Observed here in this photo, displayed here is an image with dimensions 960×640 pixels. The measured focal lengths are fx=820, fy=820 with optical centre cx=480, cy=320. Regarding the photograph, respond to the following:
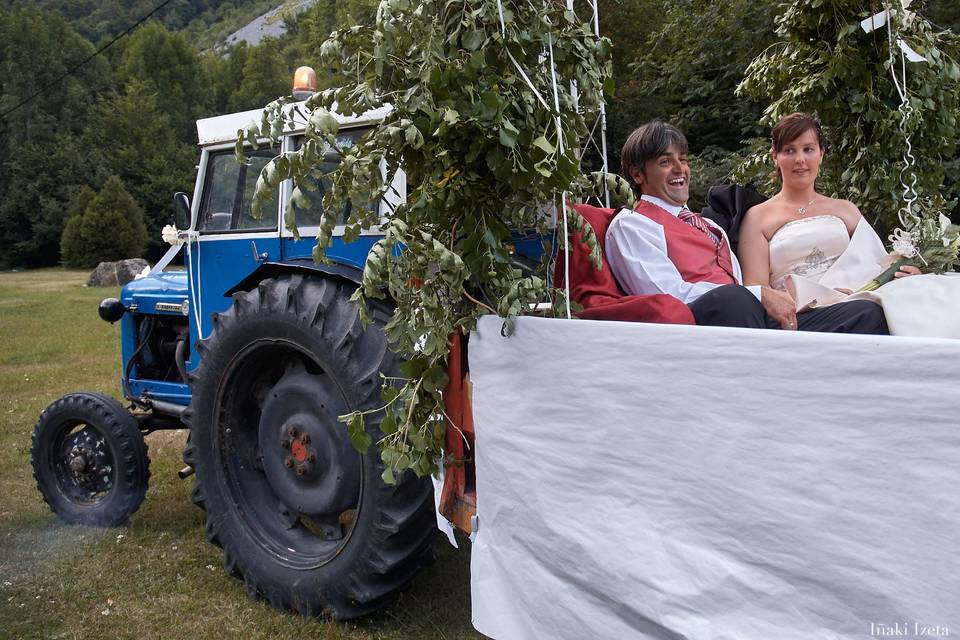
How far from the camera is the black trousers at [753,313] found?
2.37m

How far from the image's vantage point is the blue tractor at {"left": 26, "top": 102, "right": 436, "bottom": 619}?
2947mm

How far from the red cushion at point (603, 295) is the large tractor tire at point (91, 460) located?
2628 millimetres

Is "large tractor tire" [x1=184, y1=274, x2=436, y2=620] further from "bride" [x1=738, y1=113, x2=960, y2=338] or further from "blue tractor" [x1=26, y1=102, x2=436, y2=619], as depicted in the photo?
"bride" [x1=738, y1=113, x2=960, y2=338]

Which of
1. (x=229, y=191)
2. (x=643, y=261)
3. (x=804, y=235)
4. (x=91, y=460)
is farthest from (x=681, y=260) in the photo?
(x=91, y=460)

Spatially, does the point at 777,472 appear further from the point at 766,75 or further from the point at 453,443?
the point at 766,75

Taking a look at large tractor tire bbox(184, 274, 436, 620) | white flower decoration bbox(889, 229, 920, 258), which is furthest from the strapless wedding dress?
→ large tractor tire bbox(184, 274, 436, 620)

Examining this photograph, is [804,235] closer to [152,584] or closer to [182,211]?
[182,211]

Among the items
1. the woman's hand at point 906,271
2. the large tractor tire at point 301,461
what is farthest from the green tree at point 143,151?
the woman's hand at point 906,271

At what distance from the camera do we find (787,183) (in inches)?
135

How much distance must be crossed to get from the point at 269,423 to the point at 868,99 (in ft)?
9.78

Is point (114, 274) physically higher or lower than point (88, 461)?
higher

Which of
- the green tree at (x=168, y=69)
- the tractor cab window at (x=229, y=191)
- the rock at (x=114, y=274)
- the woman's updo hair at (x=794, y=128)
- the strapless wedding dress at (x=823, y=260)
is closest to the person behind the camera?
the strapless wedding dress at (x=823, y=260)

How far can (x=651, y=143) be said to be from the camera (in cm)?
300

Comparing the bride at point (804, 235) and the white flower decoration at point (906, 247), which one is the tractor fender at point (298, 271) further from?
the white flower decoration at point (906, 247)
